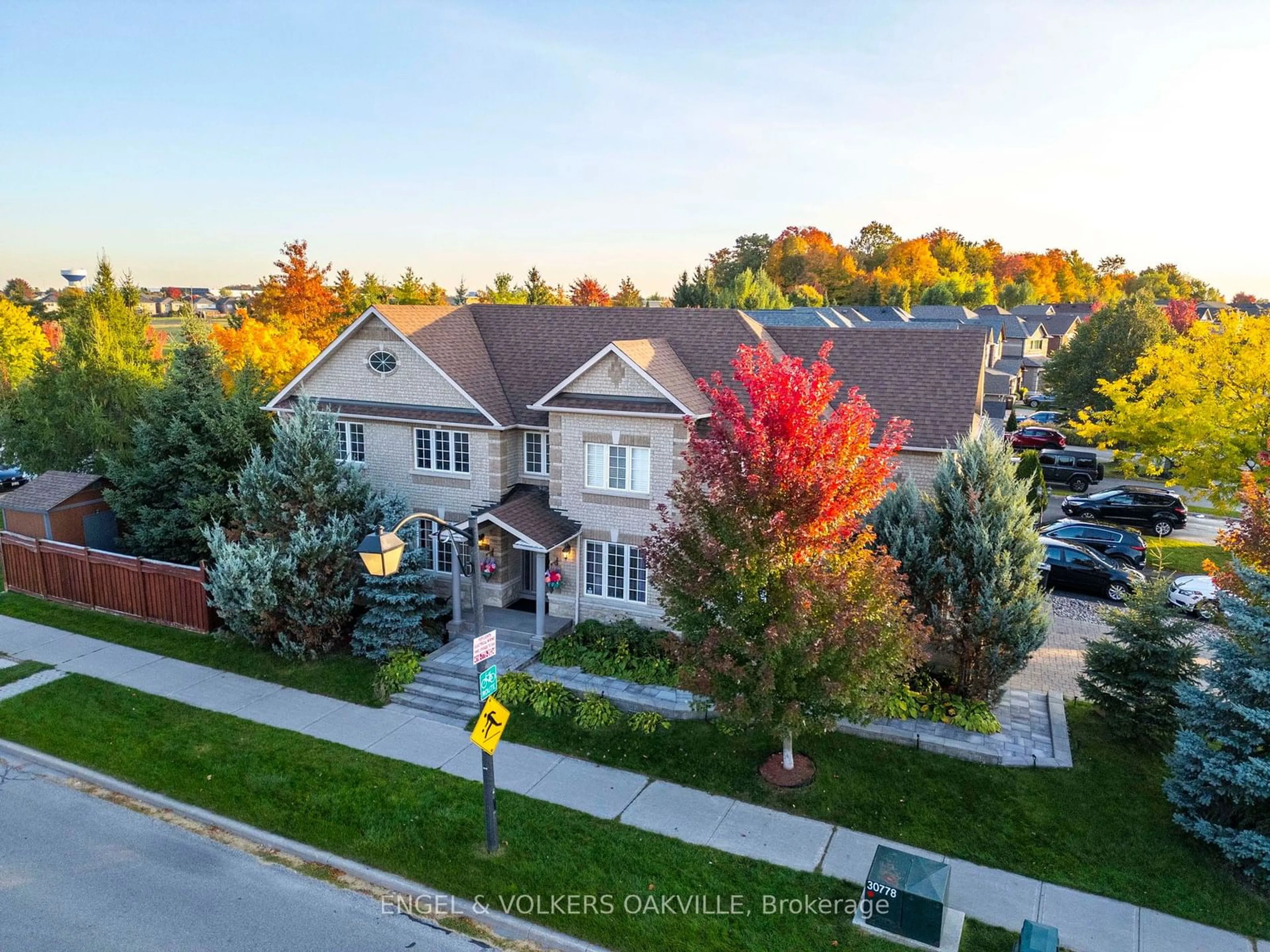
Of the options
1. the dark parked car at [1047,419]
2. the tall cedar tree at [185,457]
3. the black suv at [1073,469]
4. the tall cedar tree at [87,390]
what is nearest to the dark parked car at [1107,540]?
the black suv at [1073,469]

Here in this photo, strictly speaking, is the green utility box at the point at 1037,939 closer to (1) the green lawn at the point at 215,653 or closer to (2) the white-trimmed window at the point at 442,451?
(1) the green lawn at the point at 215,653

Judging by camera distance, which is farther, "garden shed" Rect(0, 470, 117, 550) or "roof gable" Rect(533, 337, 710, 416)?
"garden shed" Rect(0, 470, 117, 550)

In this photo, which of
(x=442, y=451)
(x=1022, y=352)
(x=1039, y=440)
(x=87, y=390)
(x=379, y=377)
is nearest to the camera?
(x=442, y=451)

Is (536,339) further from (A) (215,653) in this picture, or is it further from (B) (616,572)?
(A) (215,653)

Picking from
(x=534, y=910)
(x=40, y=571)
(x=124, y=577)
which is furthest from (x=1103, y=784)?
(x=40, y=571)

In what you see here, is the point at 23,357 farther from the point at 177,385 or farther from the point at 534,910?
the point at 534,910

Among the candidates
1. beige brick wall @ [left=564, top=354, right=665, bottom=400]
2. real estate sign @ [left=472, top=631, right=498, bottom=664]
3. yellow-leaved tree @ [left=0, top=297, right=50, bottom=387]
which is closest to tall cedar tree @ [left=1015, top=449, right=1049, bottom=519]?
beige brick wall @ [left=564, top=354, right=665, bottom=400]

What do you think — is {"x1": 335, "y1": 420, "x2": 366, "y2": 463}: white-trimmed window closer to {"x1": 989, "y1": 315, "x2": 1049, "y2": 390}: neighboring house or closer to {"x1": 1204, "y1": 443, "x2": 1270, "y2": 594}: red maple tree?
{"x1": 1204, "y1": 443, "x2": 1270, "y2": 594}: red maple tree

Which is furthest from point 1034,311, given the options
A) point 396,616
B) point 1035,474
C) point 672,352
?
point 396,616
